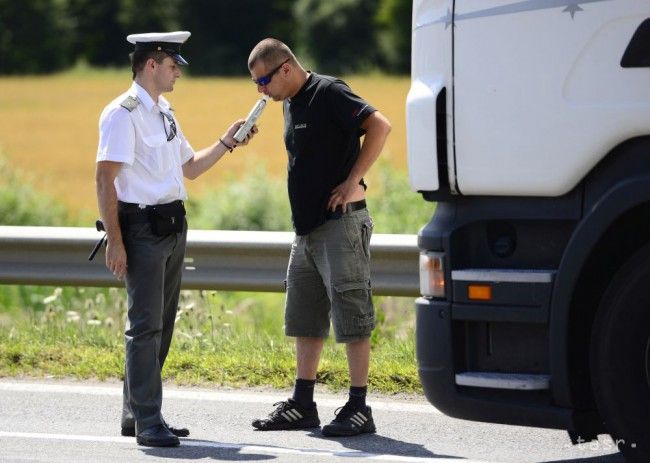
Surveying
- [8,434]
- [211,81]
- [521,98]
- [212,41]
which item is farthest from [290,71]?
[212,41]

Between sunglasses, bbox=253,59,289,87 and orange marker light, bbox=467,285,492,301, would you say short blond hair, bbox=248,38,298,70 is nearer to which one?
sunglasses, bbox=253,59,289,87

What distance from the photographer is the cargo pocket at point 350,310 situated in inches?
237

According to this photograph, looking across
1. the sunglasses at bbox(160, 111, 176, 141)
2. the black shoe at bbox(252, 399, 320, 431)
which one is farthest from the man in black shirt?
the sunglasses at bbox(160, 111, 176, 141)

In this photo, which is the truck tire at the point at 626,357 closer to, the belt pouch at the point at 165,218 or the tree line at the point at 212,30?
the belt pouch at the point at 165,218

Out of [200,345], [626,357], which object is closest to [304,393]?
[200,345]

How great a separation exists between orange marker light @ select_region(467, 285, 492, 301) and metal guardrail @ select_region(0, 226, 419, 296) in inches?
88.6

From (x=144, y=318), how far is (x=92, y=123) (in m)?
42.3

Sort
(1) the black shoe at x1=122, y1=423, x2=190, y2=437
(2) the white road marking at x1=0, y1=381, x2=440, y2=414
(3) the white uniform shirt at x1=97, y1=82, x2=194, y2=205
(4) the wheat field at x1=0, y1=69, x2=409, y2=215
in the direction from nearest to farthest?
(3) the white uniform shirt at x1=97, y1=82, x2=194, y2=205 < (1) the black shoe at x1=122, y1=423, x2=190, y2=437 < (2) the white road marking at x1=0, y1=381, x2=440, y2=414 < (4) the wheat field at x1=0, y1=69, x2=409, y2=215

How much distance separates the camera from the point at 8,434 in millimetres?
6027

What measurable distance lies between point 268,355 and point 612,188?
3098 millimetres

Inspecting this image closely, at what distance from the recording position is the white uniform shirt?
582cm

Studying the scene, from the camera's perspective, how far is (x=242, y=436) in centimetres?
606

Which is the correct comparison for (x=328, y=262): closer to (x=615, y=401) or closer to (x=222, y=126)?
(x=615, y=401)

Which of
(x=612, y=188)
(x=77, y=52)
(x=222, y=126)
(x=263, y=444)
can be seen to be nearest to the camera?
(x=612, y=188)
